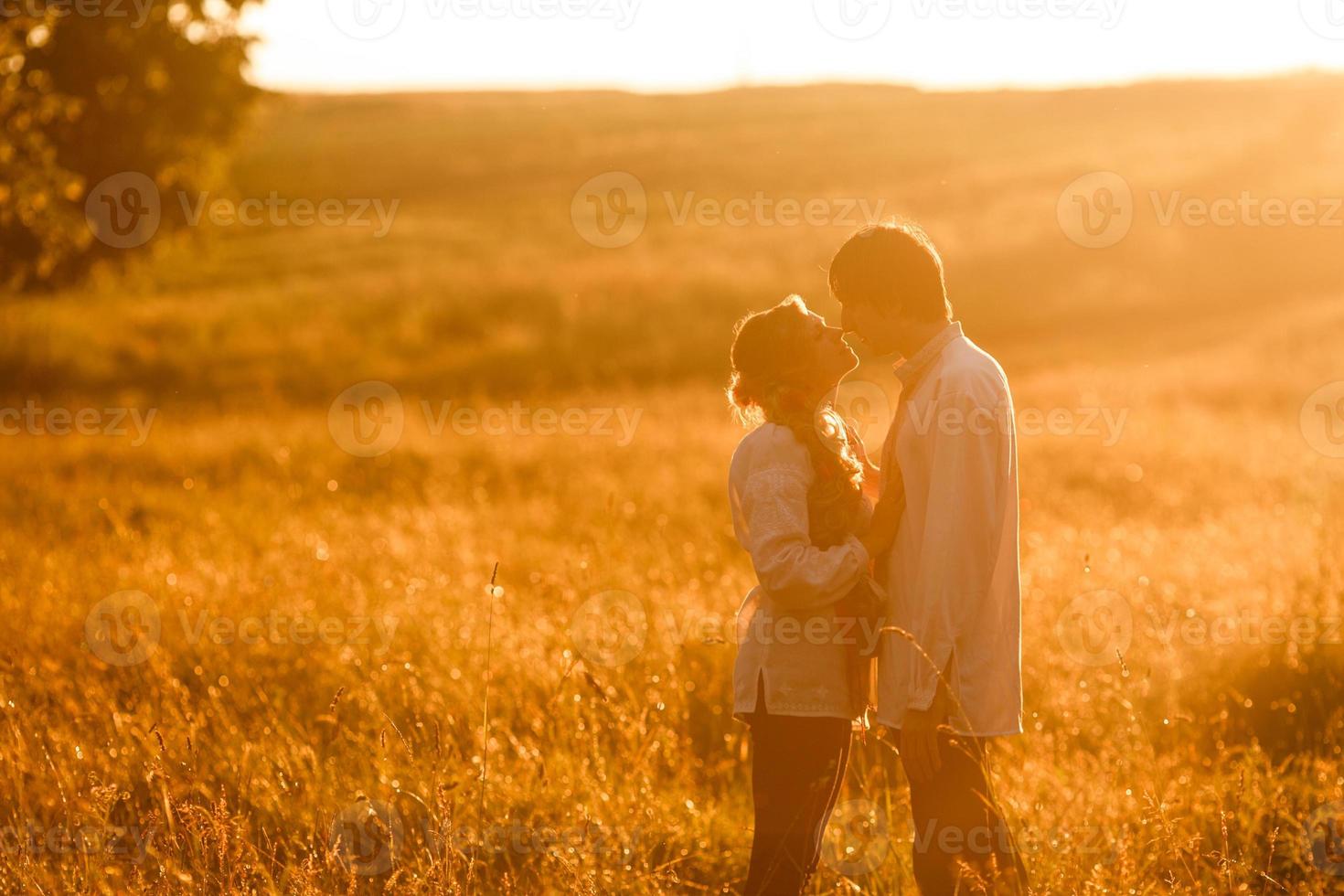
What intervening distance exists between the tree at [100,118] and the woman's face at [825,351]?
798cm

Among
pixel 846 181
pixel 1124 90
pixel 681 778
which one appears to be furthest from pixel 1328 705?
pixel 1124 90

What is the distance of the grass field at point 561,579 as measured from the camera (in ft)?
14.8

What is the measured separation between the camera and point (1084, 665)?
6.33 metres

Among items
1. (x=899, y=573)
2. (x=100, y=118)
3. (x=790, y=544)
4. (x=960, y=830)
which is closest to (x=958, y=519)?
(x=899, y=573)

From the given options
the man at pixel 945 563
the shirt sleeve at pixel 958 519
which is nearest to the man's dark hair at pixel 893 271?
the man at pixel 945 563

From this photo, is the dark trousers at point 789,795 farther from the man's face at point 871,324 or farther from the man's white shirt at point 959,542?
the man's face at point 871,324

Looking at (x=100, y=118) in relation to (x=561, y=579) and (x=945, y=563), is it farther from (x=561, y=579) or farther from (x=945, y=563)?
(x=945, y=563)

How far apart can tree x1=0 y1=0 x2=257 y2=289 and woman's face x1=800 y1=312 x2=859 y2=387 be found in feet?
26.2

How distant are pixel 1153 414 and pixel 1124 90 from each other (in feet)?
209

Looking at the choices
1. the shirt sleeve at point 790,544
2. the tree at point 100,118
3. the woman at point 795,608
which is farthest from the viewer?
the tree at point 100,118

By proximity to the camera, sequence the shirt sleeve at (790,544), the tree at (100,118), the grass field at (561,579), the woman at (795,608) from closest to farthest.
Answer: the shirt sleeve at (790,544), the woman at (795,608), the grass field at (561,579), the tree at (100,118)

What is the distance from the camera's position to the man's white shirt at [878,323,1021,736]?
3.55m

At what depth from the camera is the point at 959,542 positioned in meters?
3.55

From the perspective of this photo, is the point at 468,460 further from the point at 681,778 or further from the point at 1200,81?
the point at 1200,81
